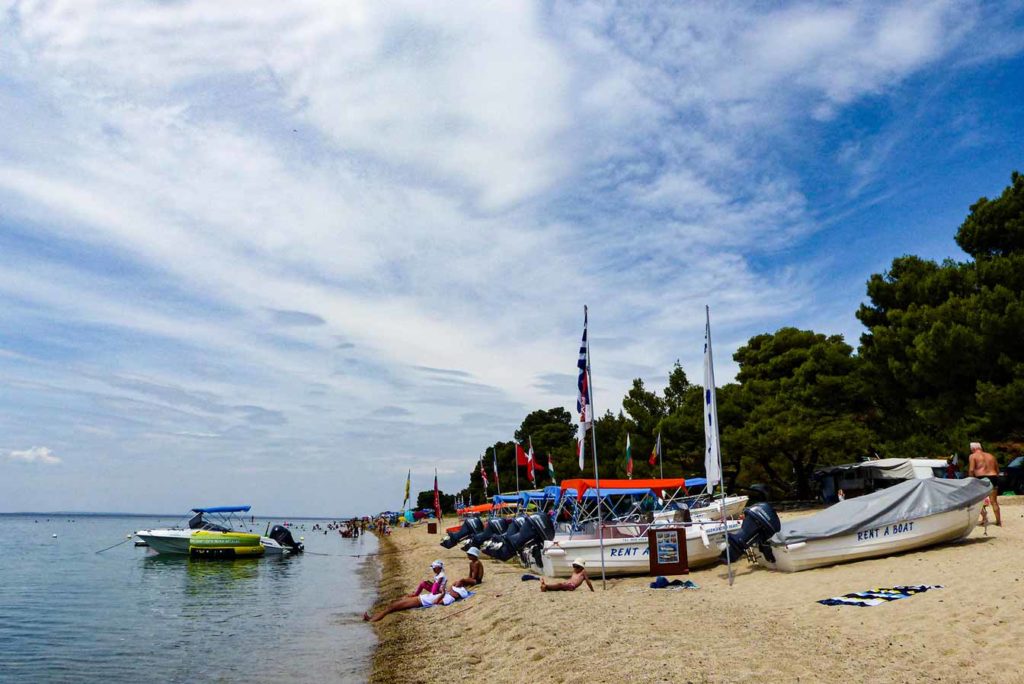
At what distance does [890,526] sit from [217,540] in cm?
4041

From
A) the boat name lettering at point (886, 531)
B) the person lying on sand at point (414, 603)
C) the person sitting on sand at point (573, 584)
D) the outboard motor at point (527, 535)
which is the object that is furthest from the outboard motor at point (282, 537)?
the boat name lettering at point (886, 531)

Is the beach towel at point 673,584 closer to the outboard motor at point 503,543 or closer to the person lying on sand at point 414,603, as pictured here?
the person lying on sand at point 414,603

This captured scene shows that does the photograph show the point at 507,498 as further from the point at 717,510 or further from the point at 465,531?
the point at 717,510

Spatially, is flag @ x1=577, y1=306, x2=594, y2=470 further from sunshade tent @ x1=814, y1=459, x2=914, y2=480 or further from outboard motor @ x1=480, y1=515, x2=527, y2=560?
sunshade tent @ x1=814, y1=459, x2=914, y2=480

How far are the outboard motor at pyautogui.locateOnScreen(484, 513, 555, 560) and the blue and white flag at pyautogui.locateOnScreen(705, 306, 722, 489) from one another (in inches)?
304

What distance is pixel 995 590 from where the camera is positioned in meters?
10.7

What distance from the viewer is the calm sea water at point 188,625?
13.8 metres

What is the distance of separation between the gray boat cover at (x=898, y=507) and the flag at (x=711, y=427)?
2.28 metres

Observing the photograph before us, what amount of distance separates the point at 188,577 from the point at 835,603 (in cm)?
3238

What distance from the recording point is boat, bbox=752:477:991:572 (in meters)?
15.2

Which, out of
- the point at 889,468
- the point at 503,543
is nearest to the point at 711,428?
the point at 503,543

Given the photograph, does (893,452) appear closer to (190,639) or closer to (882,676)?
(882,676)

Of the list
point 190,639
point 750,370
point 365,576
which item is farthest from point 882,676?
point 750,370

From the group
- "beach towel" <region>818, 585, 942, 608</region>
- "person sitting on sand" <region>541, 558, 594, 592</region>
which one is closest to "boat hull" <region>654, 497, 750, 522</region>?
"person sitting on sand" <region>541, 558, 594, 592</region>
